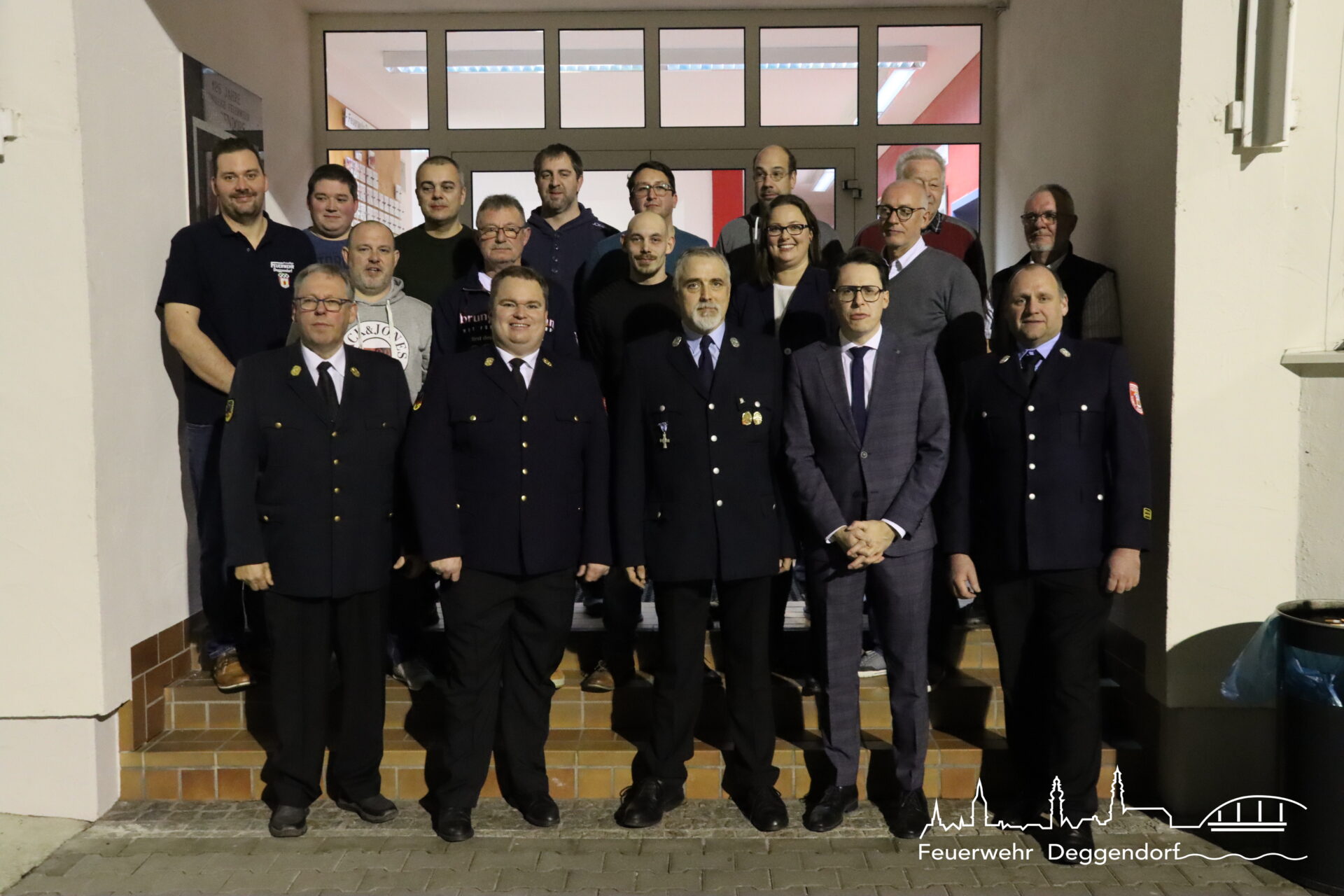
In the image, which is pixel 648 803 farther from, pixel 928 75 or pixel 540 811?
pixel 928 75

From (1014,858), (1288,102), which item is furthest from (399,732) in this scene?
(1288,102)

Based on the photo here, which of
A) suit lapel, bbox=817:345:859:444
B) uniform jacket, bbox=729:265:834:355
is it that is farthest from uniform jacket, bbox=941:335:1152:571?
uniform jacket, bbox=729:265:834:355

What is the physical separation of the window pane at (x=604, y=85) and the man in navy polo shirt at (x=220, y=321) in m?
3.03

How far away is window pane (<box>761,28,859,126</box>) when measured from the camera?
274 inches

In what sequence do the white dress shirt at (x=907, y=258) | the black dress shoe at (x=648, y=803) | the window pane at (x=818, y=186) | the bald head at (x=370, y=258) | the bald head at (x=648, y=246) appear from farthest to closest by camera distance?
the window pane at (x=818, y=186)
the white dress shirt at (x=907, y=258)
the bald head at (x=370, y=258)
the bald head at (x=648, y=246)
the black dress shoe at (x=648, y=803)

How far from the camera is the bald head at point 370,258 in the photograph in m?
4.06

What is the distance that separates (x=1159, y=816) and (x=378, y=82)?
19.6 feet

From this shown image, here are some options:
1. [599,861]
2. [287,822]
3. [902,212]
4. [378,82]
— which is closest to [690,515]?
[599,861]

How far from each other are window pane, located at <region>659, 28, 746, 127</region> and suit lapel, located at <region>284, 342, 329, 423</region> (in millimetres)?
3946

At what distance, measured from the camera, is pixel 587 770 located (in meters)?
4.00

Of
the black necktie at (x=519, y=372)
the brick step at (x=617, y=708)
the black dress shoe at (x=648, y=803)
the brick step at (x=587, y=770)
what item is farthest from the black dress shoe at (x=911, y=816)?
the black necktie at (x=519, y=372)

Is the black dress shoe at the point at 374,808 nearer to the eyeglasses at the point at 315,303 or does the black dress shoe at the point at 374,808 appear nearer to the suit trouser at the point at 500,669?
the suit trouser at the point at 500,669

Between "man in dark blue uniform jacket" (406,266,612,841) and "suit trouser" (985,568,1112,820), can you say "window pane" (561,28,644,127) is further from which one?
"suit trouser" (985,568,1112,820)

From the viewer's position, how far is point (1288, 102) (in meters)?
3.62
